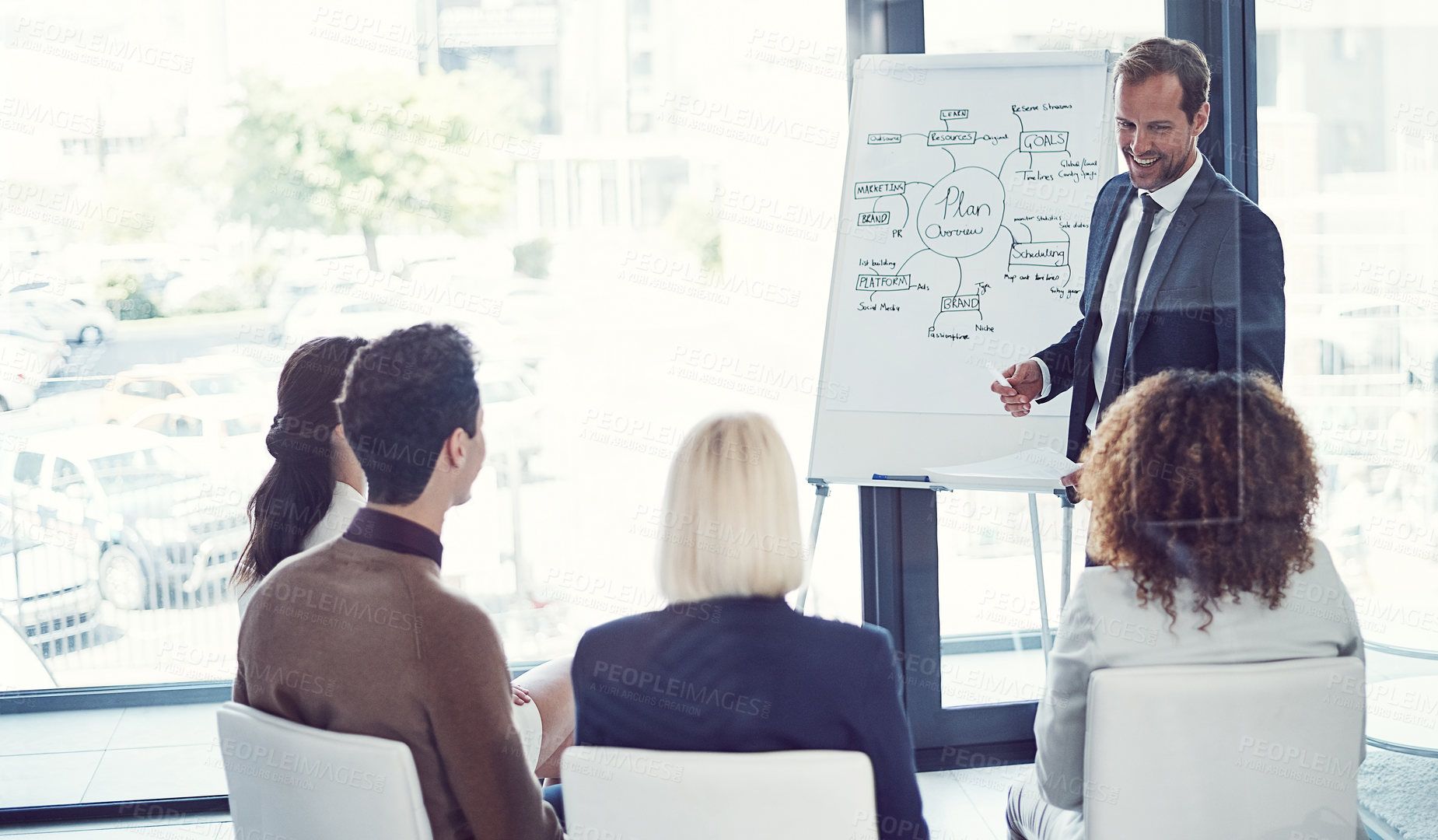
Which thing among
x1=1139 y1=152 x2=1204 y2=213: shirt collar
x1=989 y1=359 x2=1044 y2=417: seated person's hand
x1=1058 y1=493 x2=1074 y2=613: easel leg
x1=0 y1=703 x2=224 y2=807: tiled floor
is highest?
x1=1139 y1=152 x2=1204 y2=213: shirt collar

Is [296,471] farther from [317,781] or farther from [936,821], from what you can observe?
[936,821]

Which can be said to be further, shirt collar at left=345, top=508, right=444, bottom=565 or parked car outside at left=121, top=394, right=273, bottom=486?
parked car outside at left=121, top=394, right=273, bottom=486

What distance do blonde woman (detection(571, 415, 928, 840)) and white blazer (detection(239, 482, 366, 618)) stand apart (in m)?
0.76

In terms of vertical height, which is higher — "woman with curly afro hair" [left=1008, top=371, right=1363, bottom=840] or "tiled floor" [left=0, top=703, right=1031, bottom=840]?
"woman with curly afro hair" [left=1008, top=371, right=1363, bottom=840]

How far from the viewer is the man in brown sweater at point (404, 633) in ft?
Answer: 4.51

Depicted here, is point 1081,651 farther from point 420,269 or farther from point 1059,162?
point 420,269

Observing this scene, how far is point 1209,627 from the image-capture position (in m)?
1.43

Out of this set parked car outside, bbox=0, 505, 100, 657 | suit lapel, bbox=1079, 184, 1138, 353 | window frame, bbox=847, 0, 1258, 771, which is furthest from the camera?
parked car outside, bbox=0, 505, 100, 657

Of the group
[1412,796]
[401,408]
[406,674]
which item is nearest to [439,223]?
[401,408]

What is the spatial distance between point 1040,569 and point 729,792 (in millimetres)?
1832

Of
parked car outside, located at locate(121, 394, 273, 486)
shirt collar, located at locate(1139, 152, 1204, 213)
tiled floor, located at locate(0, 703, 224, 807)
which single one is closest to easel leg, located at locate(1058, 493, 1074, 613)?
shirt collar, located at locate(1139, 152, 1204, 213)

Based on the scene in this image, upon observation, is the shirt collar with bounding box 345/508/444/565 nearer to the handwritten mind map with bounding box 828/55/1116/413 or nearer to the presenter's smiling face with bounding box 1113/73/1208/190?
the handwritten mind map with bounding box 828/55/1116/413

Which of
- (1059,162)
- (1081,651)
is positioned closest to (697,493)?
(1081,651)

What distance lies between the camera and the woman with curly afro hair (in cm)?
144
